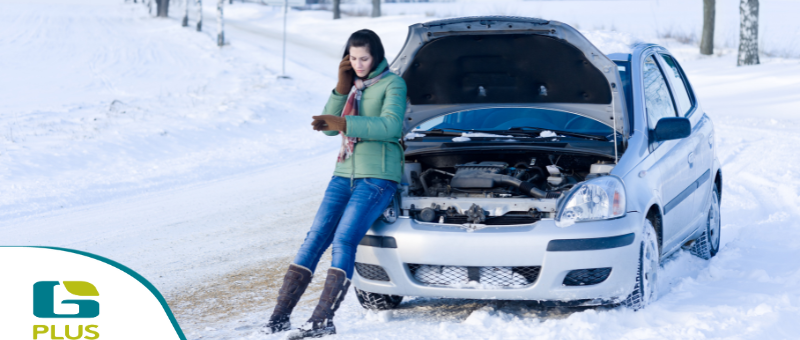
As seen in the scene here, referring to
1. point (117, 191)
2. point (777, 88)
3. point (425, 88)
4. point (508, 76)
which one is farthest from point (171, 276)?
point (777, 88)

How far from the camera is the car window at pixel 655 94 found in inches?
211

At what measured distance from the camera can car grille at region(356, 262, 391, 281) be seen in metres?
4.47

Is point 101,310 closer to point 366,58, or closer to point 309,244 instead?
point 309,244

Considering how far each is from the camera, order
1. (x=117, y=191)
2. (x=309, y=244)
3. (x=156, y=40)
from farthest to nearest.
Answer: (x=156, y=40) → (x=117, y=191) → (x=309, y=244)

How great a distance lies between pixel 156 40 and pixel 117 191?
32922mm

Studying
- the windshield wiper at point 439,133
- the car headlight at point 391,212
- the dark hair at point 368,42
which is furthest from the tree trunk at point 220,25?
the car headlight at point 391,212

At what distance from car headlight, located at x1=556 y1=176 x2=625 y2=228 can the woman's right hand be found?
52.6 inches

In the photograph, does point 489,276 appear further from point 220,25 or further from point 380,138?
point 220,25

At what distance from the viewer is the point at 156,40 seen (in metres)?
40.5

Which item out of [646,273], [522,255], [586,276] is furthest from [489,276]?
[646,273]

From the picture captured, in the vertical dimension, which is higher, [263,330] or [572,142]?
[572,142]

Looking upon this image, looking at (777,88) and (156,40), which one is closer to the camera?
(777,88)

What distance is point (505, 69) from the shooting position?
5230mm

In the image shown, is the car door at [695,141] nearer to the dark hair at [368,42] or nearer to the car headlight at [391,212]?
the car headlight at [391,212]
